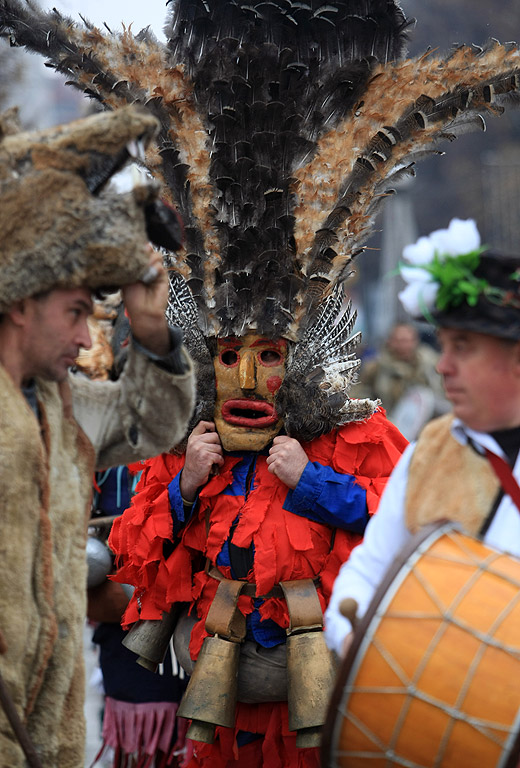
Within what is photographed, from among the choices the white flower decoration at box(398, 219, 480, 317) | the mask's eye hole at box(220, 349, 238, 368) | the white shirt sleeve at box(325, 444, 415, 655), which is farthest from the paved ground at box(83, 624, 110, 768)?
the white flower decoration at box(398, 219, 480, 317)

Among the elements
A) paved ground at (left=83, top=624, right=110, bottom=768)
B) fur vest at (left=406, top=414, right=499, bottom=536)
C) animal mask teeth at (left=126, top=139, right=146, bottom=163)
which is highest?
animal mask teeth at (left=126, top=139, right=146, bottom=163)

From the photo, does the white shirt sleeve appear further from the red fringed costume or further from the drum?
the red fringed costume

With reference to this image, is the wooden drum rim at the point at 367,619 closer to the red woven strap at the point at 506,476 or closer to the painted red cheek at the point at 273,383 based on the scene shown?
the red woven strap at the point at 506,476

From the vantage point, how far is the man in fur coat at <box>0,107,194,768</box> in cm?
207

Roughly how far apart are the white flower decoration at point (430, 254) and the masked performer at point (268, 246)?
108 cm

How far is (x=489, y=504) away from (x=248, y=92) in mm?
1840

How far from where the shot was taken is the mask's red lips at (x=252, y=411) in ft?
10.8

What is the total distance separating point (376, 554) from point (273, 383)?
1134 millimetres

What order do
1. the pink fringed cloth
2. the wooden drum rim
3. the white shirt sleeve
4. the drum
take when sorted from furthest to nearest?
the pink fringed cloth, the white shirt sleeve, the wooden drum rim, the drum

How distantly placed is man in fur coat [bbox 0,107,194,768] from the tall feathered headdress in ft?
3.23

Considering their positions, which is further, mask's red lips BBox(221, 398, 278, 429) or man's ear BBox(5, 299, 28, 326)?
mask's red lips BBox(221, 398, 278, 429)

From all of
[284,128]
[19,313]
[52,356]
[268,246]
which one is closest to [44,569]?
[52,356]

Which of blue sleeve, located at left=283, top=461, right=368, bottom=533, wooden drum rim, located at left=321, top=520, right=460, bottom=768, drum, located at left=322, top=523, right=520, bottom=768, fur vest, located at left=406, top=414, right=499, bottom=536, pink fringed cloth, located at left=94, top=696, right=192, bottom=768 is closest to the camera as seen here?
drum, located at left=322, top=523, right=520, bottom=768

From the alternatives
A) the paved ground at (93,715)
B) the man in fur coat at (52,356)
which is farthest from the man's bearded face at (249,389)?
the paved ground at (93,715)
